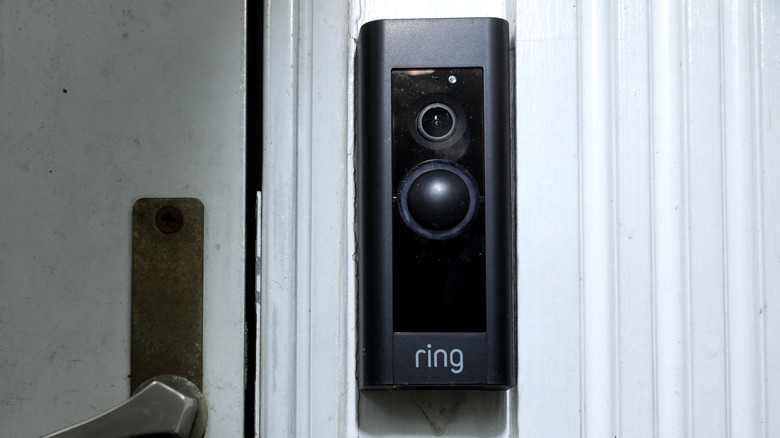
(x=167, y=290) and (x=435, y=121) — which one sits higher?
(x=435, y=121)

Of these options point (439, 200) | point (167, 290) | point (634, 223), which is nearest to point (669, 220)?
point (634, 223)

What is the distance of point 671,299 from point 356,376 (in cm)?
23

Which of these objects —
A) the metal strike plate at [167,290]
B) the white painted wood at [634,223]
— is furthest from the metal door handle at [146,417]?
the white painted wood at [634,223]

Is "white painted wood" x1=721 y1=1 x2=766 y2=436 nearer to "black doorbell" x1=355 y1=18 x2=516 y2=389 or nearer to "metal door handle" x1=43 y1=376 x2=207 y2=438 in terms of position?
"black doorbell" x1=355 y1=18 x2=516 y2=389

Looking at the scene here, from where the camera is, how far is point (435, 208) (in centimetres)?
48

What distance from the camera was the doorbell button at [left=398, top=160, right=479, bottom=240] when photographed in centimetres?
48

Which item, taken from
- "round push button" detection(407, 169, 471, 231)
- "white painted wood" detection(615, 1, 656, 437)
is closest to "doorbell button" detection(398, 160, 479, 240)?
"round push button" detection(407, 169, 471, 231)

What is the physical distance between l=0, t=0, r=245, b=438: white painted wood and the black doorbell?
0.32 ft

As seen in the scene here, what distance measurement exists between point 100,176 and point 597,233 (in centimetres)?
36

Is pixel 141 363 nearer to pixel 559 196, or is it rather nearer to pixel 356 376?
pixel 356 376

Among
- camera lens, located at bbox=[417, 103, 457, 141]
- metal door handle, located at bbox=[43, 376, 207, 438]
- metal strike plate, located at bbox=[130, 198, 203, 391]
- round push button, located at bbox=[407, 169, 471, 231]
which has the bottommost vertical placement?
metal door handle, located at bbox=[43, 376, 207, 438]

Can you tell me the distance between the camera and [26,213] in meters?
0.49

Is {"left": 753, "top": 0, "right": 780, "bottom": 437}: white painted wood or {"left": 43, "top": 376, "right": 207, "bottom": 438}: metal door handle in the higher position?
{"left": 753, "top": 0, "right": 780, "bottom": 437}: white painted wood

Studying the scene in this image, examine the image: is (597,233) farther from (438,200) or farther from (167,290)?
(167,290)
